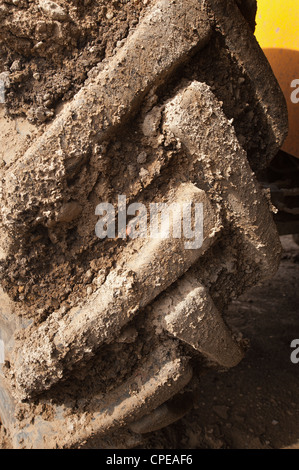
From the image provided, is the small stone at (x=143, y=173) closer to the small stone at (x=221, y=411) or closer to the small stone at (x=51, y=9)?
the small stone at (x=51, y=9)

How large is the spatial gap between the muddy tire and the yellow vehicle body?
1.16 ft

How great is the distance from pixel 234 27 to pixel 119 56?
302mm

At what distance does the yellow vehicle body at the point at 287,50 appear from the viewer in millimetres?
1385

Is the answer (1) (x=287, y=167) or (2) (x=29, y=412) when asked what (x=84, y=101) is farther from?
(1) (x=287, y=167)

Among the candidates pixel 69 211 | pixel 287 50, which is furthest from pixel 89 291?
pixel 287 50

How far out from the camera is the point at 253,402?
1.57 m

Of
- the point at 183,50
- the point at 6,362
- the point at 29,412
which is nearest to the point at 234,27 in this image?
the point at 183,50

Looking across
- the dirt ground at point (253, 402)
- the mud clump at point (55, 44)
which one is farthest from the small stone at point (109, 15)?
the dirt ground at point (253, 402)

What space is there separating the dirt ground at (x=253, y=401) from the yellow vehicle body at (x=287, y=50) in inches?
34.3

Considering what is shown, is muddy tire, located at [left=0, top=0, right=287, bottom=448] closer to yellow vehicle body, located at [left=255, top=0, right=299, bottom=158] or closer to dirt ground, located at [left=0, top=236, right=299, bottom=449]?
yellow vehicle body, located at [left=255, top=0, right=299, bottom=158]

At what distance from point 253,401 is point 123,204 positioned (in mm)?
1016

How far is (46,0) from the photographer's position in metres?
0.92

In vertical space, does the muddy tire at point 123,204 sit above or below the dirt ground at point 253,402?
above

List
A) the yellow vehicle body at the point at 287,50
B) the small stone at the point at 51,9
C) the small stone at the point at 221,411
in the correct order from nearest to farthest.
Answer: the small stone at the point at 51,9, the yellow vehicle body at the point at 287,50, the small stone at the point at 221,411
